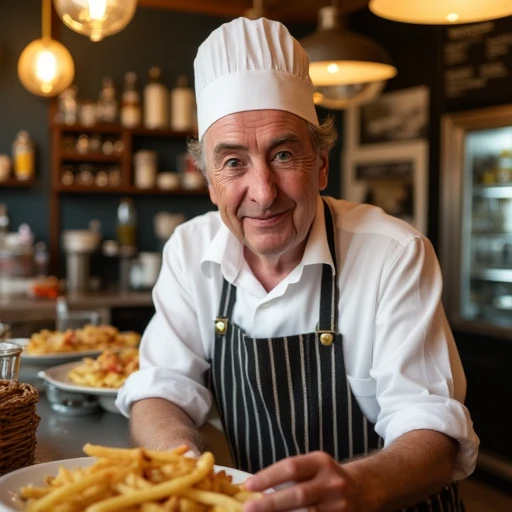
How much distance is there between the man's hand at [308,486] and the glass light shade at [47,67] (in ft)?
10.8

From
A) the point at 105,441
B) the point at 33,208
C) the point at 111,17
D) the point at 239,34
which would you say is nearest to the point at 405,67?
the point at 33,208

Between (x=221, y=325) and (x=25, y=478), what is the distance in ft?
2.33

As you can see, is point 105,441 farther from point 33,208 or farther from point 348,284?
point 33,208

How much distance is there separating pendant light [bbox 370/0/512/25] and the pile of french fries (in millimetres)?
1298

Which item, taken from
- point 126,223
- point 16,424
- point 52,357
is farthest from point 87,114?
point 16,424

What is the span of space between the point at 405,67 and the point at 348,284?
3.83 m

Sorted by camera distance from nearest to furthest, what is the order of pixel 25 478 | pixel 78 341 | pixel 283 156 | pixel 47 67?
pixel 25 478 < pixel 283 156 < pixel 78 341 < pixel 47 67

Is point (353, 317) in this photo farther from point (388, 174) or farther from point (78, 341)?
point (388, 174)

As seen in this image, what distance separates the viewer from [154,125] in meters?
5.34

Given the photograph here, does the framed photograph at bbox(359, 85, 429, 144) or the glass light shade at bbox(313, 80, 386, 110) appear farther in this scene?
the framed photograph at bbox(359, 85, 429, 144)

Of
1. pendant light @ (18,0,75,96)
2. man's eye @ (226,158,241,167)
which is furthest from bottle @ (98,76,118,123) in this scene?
man's eye @ (226,158,241,167)

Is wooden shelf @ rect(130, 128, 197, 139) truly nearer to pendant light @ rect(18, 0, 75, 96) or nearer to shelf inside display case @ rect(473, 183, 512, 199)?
pendant light @ rect(18, 0, 75, 96)

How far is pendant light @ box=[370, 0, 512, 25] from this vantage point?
1.92 m

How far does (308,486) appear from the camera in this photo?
3.51 feet
